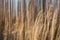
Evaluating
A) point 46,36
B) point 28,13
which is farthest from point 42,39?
point 28,13

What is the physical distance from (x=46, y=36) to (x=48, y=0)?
14.4 inches

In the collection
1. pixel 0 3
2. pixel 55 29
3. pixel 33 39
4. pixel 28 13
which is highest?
pixel 0 3

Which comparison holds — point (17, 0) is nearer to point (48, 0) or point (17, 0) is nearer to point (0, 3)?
point (0, 3)

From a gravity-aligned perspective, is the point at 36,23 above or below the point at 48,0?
below

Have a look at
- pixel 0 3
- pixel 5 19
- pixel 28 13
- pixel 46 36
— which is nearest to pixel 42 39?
pixel 46 36

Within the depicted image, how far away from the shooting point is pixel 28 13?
48.0 inches

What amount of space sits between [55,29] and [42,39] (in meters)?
0.17

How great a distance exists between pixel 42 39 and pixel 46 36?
5 centimetres

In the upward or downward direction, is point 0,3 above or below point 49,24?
above

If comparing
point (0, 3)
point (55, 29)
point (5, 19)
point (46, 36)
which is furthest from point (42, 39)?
point (0, 3)

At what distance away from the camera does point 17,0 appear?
1210 millimetres

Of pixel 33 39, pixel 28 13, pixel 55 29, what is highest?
pixel 28 13

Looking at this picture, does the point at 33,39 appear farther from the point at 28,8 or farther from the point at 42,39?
the point at 28,8

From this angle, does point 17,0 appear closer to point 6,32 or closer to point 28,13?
point 28,13
